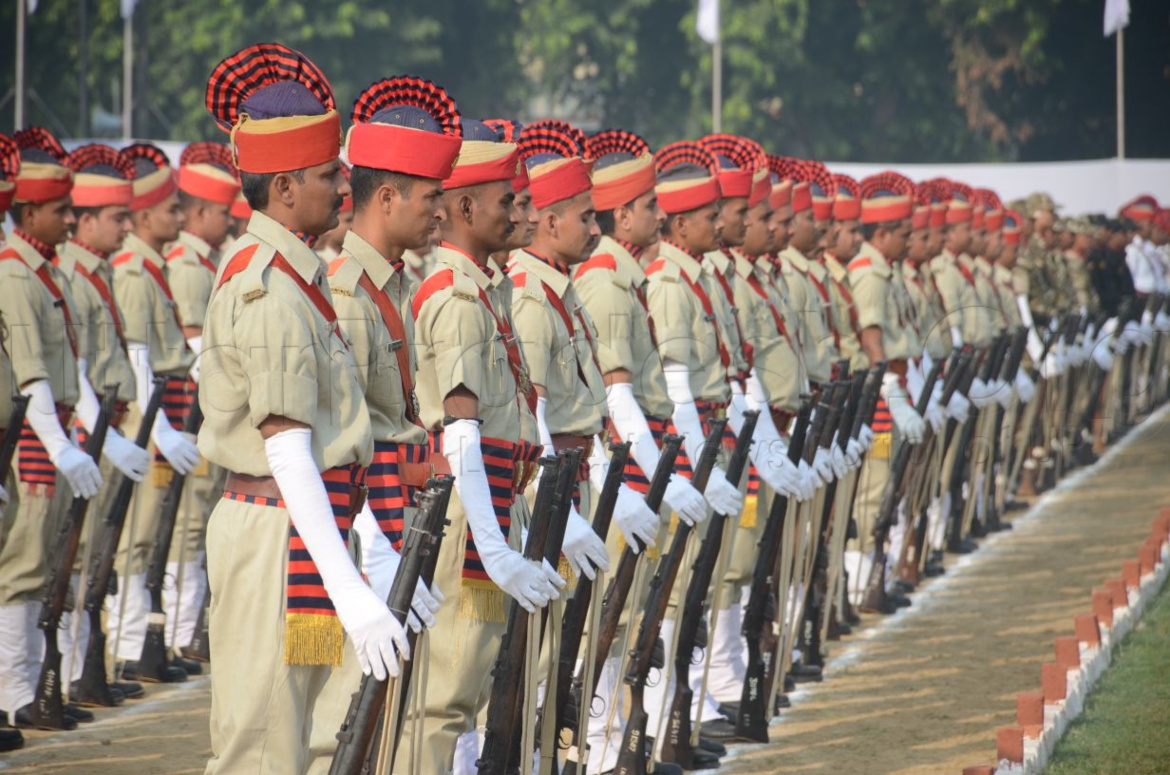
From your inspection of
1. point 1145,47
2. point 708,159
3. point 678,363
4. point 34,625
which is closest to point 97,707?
point 34,625

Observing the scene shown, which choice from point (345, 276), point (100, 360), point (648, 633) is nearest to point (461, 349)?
point (345, 276)

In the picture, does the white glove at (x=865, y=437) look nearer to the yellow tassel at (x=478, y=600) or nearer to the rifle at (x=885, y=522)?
the rifle at (x=885, y=522)

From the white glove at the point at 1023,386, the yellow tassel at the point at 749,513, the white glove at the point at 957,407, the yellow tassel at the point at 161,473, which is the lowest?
the yellow tassel at the point at 749,513

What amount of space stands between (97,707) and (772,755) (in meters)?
2.91

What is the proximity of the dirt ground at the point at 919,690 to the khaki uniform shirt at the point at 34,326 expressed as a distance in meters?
1.43

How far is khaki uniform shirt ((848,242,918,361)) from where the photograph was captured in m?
11.4

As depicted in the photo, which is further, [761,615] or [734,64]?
[734,64]

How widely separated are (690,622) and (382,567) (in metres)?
2.79

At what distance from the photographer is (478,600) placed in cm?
524

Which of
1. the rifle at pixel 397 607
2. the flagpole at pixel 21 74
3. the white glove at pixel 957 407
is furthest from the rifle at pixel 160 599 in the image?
the flagpole at pixel 21 74

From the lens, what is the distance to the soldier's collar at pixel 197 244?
32.5ft

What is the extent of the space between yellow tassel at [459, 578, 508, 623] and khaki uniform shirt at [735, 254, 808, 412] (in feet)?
12.0

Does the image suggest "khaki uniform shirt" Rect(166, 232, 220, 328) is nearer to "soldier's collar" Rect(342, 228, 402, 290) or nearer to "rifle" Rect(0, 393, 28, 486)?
"rifle" Rect(0, 393, 28, 486)

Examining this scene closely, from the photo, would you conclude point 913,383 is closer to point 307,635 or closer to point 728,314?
point 728,314
